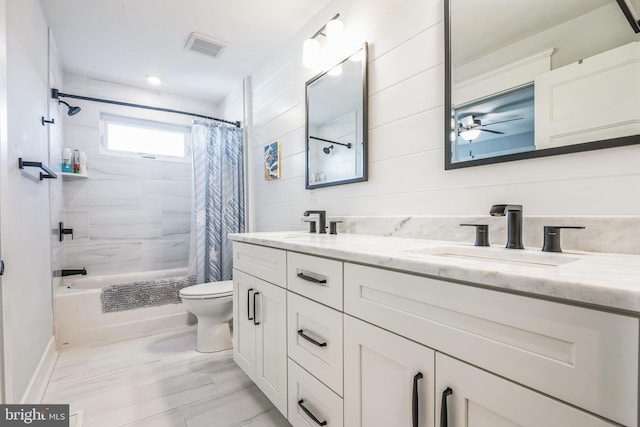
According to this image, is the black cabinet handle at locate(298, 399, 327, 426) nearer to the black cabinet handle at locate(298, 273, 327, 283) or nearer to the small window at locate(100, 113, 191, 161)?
the black cabinet handle at locate(298, 273, 327, 283)

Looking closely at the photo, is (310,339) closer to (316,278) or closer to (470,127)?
(316,278)

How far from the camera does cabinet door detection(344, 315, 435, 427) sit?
0.70 metres

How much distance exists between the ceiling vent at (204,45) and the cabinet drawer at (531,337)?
2319 mm

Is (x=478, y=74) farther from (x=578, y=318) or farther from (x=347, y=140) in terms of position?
(x=578, y=318)

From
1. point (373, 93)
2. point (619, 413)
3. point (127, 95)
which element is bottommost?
point (619, 413)

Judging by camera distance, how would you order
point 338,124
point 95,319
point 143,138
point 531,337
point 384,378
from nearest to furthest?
point 531,337 → point 384,378 → point 338,124 → point 95,319 → point 143,138

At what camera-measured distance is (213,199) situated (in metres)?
2.78

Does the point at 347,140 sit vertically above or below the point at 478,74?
below

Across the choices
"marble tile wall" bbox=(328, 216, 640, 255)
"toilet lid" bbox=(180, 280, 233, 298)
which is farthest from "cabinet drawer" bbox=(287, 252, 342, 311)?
"toilet lid" bbox=(180, 280, 233, 298)

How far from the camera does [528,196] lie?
0.99 metres

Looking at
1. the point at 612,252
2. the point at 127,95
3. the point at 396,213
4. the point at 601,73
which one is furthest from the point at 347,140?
the point at 127,95

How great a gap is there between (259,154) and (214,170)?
1.57ft

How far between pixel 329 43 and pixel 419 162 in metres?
0.96

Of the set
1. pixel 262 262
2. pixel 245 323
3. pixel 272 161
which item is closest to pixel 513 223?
pixel 262 262
